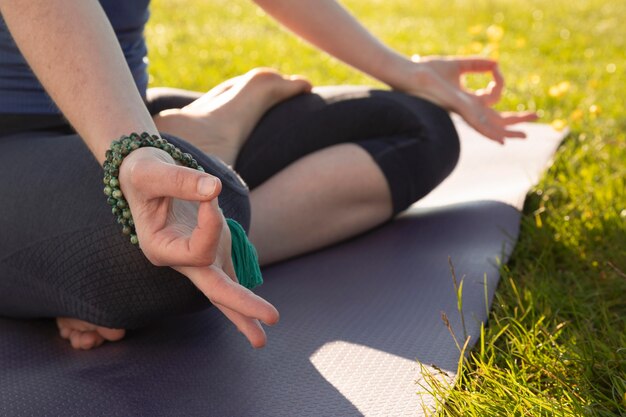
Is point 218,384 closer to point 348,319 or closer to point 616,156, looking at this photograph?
point 348,319

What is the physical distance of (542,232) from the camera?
77.9 inches

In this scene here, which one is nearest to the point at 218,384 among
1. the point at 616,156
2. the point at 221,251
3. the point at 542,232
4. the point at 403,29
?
the point at 221,251

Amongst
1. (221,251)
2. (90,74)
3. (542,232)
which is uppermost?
(90,74)

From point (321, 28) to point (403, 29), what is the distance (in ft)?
13.7

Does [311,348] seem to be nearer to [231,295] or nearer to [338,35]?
[231,295]

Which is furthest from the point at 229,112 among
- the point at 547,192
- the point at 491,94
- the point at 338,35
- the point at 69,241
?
the point at 547,192

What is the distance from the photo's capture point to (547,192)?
7.36 ft

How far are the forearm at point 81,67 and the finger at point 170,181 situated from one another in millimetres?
132

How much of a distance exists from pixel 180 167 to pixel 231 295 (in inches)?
6.5

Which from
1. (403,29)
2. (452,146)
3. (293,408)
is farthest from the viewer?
(403,29)

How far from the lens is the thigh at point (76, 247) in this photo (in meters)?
1.35

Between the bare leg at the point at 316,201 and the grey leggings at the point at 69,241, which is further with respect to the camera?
the bare leg at the point at 316,201

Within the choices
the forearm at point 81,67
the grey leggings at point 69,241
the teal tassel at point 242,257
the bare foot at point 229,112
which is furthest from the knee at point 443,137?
the forearm at point 81,67

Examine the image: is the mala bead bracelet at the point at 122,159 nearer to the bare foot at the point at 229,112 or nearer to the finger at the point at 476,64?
the bare foot at the point at 229,112
